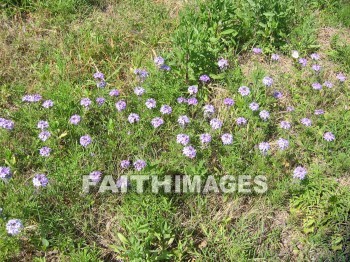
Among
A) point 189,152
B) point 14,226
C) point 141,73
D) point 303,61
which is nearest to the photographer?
point 14,226

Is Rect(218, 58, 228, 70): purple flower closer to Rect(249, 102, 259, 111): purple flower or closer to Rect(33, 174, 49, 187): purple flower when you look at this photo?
Rect(249, 102, 259, 111): purple flower

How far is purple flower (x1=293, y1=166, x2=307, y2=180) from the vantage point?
3186 millimetres

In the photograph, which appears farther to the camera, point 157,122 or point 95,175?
point 157,122

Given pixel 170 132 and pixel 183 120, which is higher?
pixel 183 120

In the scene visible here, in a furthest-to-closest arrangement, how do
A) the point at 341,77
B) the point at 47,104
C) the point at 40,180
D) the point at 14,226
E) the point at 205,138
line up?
the point at 341,77, the point at 47,104, the point at 205,138, the point at 40,180, the point at 14,226

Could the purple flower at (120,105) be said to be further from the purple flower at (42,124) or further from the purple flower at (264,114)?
the purple flower at (264,114)

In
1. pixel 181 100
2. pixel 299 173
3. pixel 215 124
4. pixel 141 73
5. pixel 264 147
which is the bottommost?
pixel 299 173

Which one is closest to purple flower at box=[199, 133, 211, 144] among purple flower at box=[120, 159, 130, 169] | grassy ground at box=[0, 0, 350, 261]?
grassy ground at box=[0, 0, 350, 261]

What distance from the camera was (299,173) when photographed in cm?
320

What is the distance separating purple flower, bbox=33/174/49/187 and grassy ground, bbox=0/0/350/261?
0.08 meters

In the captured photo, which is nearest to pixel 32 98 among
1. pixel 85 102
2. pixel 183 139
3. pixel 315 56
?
pixel 85 102

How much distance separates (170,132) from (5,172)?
1290mm

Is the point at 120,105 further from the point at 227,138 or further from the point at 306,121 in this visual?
the point at 306,121

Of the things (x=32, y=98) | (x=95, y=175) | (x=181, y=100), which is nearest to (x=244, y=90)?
(x=181, y=100)
